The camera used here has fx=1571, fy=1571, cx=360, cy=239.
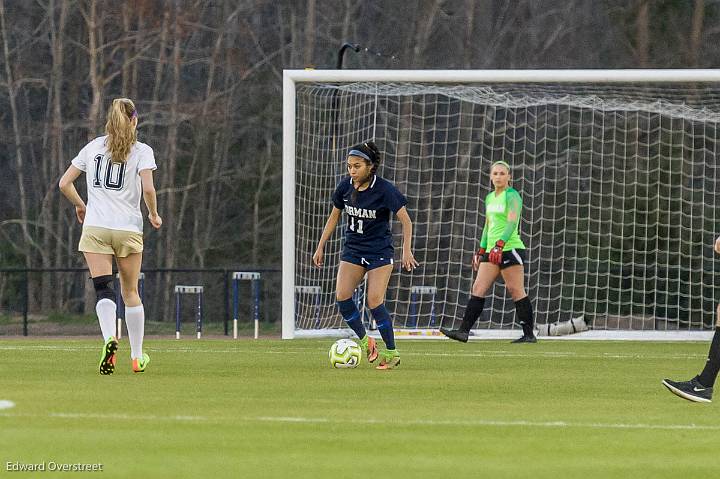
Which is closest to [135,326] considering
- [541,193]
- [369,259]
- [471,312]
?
[369,259]

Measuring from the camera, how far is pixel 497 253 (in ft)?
56.4

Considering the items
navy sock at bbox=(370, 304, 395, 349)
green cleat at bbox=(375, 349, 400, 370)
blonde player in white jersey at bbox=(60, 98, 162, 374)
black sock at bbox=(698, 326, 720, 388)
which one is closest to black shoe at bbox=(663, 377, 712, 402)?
black sock at bbox=(698, 326, 720, 388)

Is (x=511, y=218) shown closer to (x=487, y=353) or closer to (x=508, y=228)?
(x=508, y=228)

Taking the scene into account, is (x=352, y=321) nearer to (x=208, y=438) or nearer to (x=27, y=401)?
(x=27, y=401)

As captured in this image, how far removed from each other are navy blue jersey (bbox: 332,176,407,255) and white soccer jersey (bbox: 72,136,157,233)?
1918 mm

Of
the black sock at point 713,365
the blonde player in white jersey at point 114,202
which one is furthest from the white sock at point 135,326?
the black sock at point 713,365

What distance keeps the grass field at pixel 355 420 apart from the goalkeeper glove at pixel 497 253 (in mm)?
3156

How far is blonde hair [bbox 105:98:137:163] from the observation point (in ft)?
38.5

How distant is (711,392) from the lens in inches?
393

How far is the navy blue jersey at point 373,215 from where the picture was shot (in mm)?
12938

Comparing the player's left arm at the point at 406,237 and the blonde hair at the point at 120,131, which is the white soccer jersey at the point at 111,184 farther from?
the player's left arm at the point at 406,237

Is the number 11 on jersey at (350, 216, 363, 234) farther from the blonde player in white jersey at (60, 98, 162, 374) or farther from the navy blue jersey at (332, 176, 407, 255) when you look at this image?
the blonde player in white jersey at (60, 98, 162, 374)

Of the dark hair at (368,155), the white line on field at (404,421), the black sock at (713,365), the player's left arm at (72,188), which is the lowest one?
the white line on field at (404,421)

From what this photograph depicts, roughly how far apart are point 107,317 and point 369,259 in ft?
7.62
